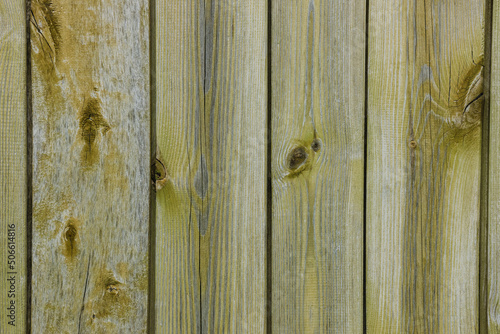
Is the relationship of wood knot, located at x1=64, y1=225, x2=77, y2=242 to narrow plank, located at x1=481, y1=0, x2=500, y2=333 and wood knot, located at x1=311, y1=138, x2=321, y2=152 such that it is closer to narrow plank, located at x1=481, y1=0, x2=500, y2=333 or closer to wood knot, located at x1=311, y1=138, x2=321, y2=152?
wood knot, located at x1=311, y1=138, x2=321, y2=152

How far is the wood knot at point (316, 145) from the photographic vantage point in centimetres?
97

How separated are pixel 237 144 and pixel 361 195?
327 mm

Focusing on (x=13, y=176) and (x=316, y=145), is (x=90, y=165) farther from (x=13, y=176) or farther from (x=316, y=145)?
(x=316, y=145)

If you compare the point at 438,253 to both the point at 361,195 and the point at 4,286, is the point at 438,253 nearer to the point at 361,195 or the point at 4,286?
the point at 361,195

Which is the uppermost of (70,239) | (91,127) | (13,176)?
(91,127)

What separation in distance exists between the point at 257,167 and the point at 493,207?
58cm

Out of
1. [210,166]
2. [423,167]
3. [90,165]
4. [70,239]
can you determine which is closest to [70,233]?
[70,239]

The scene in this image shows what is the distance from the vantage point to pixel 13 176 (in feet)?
3.14

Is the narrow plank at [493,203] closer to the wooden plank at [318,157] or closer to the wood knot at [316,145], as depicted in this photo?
the wooden plank at [318,157]

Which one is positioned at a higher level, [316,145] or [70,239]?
[316,145]

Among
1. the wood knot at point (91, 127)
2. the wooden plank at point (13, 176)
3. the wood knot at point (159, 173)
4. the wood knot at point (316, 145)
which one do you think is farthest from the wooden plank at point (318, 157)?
the wooden plank at point (13, 176)

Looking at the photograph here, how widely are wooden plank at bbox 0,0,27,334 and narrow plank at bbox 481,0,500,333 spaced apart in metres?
1.12

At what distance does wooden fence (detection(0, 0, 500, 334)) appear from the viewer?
956 mm

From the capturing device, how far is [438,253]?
97 cm
